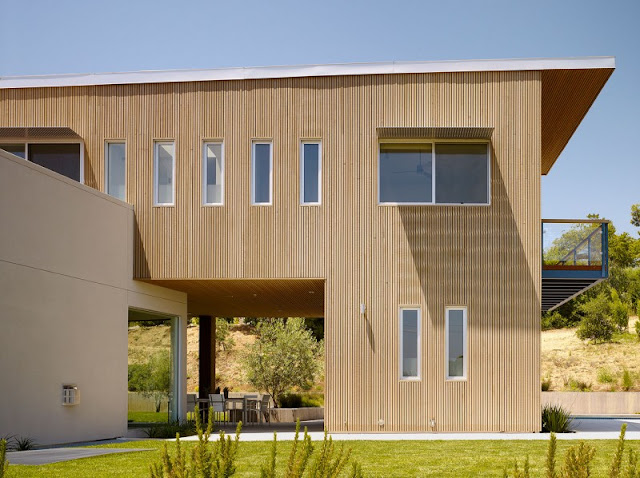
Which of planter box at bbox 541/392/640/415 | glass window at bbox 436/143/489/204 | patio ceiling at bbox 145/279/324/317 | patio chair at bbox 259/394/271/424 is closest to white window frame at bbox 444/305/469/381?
glass window at bbox 436/143/489/204

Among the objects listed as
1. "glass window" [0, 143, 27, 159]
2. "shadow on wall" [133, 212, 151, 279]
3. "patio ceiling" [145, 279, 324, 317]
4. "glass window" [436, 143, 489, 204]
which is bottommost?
"patio ceiling" [145, 279, 324, 317]

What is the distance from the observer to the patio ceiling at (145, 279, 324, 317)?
17344mm

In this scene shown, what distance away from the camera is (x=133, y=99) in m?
17.1

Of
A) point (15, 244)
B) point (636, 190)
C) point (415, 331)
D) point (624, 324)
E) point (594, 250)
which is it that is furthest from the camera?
point (636, 190)

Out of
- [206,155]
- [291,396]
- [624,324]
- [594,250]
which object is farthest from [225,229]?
[624,324]

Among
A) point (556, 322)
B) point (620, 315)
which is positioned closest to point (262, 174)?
point (620, 315)

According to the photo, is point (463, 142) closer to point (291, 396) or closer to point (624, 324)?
point (291, 396)

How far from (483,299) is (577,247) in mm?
2604

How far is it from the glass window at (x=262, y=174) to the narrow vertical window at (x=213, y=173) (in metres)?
0.62

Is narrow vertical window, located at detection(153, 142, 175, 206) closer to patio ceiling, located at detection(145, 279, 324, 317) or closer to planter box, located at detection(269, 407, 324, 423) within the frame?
patio ceiling, located at detection(145, 279, 324, 317)

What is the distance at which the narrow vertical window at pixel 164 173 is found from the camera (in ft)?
55.3

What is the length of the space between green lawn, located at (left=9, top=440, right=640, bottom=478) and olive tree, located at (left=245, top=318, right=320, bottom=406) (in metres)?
18.5

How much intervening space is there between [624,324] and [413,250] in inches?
1348

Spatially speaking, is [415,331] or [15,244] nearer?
[15,244]
